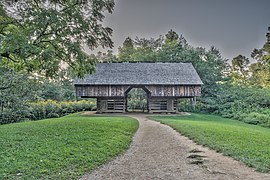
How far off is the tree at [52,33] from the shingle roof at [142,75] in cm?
1336

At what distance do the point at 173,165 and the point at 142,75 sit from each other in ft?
67.3

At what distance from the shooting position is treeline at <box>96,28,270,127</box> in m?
29.2

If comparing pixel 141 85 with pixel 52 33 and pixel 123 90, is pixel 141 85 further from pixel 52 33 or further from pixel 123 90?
pixel 52 33

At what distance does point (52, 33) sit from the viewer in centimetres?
1097

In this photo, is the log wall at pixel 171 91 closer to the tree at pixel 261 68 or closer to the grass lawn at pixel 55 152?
the grass lawn at pixel 55 152

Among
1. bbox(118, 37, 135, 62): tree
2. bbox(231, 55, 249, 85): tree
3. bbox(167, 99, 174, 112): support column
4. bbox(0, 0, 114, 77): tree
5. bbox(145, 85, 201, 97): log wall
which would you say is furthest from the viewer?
bbox(231, 55, 249, 85): tree

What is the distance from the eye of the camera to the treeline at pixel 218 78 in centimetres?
2917

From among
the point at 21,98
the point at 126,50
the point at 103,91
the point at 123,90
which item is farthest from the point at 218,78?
the point at 21,98

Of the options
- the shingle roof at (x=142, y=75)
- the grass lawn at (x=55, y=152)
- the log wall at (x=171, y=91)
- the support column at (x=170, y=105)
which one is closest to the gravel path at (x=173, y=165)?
the grass lawn at (x=55, y=152)

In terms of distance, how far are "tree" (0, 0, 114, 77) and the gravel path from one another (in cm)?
498

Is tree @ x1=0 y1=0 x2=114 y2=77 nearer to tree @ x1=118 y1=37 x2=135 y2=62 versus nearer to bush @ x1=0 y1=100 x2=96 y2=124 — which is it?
bush @ x1=0 y1=100 x2=96 y2=124

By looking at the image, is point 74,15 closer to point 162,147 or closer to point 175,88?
point 162,147

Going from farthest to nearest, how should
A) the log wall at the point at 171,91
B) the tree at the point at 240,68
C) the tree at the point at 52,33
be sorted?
the tree at the point at 240,68
the log wall at the point at 171,91
the tree at the point at 52,33

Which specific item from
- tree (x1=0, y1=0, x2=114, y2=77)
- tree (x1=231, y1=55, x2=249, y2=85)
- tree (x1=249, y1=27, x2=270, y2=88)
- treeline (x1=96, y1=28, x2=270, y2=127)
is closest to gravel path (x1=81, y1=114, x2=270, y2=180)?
tree (x1=0, y1=0, x2=114, y2=77)
